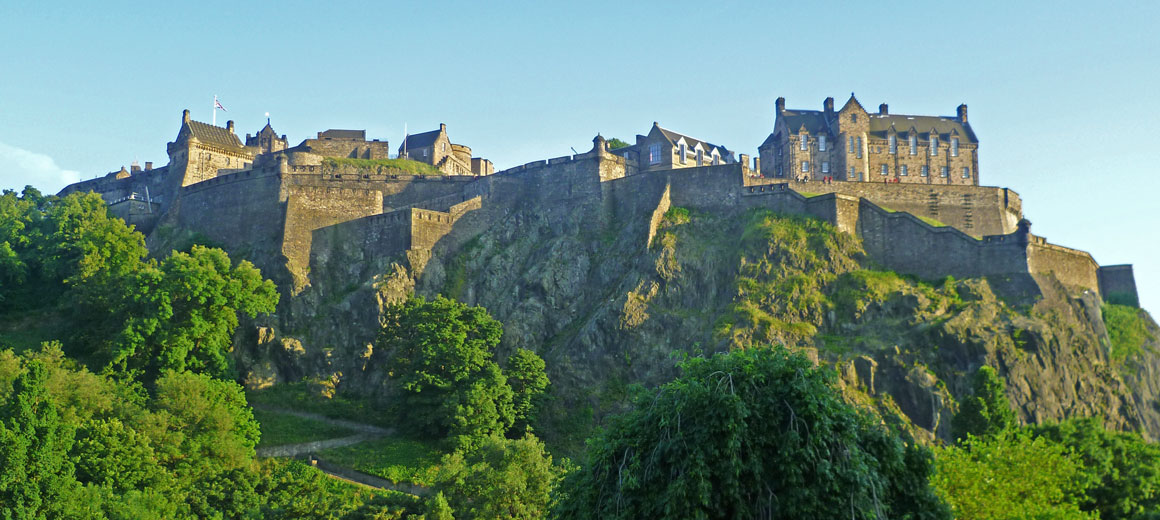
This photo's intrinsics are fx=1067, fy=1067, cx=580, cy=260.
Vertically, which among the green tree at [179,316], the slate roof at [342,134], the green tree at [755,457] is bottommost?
the green tree at [755,457]

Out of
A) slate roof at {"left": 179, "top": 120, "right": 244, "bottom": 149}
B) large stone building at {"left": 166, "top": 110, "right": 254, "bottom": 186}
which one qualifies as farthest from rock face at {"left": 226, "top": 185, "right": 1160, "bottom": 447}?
slate roof at {"left": 179, "top": 120, "right": 244, "bottom": 149}

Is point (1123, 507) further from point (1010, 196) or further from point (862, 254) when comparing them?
point (1010, 196)

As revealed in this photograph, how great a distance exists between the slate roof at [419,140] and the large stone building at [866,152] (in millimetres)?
24800

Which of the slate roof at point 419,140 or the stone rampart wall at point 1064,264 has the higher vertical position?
the slate roof at point 419,140

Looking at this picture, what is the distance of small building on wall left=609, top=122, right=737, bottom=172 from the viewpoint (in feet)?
216

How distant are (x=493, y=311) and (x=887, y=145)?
94.1 ft

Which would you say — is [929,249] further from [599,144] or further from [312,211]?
[312,211]

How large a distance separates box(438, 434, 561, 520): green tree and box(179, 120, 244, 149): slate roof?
155 ft

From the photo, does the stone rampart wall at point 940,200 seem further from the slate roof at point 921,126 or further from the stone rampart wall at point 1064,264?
the slate roof at point 921,126

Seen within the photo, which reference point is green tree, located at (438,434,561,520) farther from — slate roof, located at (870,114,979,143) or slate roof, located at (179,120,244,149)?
slate roof, located at (179,120,244,149)

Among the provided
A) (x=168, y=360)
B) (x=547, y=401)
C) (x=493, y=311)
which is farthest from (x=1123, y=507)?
(x=168, y=360)

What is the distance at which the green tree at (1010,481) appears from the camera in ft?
99.5

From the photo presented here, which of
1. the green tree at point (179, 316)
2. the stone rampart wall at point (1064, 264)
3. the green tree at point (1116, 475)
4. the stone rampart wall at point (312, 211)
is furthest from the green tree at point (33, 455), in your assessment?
the stone rampart wall at point (1064, 264)

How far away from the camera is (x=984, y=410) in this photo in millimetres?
42812
